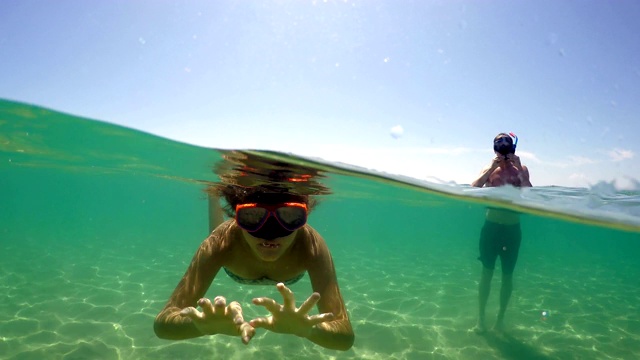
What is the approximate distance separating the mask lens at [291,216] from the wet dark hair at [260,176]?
1681 mm

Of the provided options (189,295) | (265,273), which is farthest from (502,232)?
(189,295)

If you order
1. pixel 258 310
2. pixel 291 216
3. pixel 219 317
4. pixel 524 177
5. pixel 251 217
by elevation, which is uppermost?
pixel 524 177

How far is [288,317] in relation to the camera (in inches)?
140

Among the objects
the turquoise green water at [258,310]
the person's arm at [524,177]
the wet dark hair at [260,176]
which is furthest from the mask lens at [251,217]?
the person's arm at [524,177]

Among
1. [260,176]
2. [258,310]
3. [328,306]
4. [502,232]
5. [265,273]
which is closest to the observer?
[328,306]

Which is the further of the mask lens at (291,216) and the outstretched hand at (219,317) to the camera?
the mask lens at (291,216)

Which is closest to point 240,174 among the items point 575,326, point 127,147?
point 127,147

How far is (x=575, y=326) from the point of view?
11227mm

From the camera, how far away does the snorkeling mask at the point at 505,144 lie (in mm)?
6949

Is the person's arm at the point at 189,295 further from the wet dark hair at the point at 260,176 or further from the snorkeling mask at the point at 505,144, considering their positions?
the snorkeling mask at the point at 505,144

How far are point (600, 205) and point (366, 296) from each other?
8283 millimetres

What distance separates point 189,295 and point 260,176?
18.3ft

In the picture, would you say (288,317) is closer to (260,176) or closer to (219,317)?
(219,317)

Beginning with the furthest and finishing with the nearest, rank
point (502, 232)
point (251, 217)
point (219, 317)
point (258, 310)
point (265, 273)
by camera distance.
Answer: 1. point (258, 310)
2. point (502, 232)
3. point (265, 273)
4. point (251, 217)
5. point (219, 317)
